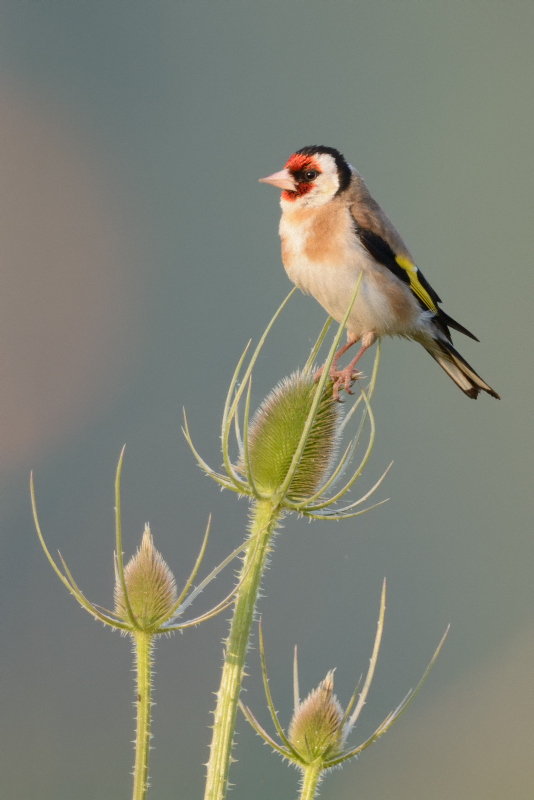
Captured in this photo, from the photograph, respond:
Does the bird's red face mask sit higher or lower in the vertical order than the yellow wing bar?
higher

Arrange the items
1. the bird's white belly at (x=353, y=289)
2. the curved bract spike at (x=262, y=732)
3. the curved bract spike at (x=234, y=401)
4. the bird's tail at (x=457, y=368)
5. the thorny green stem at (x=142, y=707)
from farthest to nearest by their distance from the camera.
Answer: the bird's tail at (x=457, y=368) < the bird's white belly at (x=353, y=289) < the curved bract spike at (x=234, y=401) < the curved bract spike at (x=262, y=732) < the thorny green stem at (x=142, y=707)

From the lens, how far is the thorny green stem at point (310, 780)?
1990 millimetres

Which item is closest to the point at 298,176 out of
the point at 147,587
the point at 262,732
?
the point at 147,587

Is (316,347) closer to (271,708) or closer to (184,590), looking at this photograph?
(184,590)

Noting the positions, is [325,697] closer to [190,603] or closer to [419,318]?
[190,603]

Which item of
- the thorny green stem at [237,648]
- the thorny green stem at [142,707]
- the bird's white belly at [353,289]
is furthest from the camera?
the bird's white belly at [353,289]

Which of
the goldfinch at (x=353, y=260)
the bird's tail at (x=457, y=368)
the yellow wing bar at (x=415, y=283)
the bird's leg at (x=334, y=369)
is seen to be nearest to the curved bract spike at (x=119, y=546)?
the bird's leg at (x=334, y=369)

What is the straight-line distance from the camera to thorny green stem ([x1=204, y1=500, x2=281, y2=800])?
73.7 inches

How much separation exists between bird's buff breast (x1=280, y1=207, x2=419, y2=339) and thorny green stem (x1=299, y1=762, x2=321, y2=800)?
2.23m

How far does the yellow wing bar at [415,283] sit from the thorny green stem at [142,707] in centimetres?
273

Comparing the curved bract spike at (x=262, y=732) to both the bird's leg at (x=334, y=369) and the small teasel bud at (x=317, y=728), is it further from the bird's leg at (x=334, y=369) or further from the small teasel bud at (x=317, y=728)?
A: the bird's leg at (x=334, y=369)

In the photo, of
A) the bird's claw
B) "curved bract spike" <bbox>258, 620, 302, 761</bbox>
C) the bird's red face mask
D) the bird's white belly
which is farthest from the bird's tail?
"curved bract spike" <bbox>258, 620, 302, 761</bbox>

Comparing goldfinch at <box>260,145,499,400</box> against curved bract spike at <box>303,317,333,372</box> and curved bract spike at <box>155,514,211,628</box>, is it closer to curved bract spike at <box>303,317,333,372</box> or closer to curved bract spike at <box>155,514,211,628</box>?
curved bract spike at <box>303,317,333,372</box>

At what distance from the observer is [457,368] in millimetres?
4488
